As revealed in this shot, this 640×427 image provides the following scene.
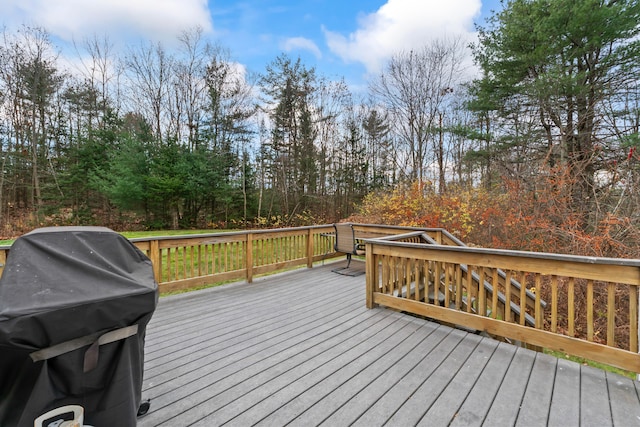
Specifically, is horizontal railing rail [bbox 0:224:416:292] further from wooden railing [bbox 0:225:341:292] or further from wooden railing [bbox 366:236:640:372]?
wooden railing [bbox 366:236:640:372]

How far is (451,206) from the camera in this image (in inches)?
285

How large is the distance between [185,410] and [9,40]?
55.6 ft

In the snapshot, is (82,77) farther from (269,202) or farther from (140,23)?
(269,202)

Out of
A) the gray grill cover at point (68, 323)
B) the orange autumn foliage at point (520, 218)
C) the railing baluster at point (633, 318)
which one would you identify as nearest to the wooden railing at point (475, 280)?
Answer: the railing baluster at point (633, 318)

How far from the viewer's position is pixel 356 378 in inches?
84.6

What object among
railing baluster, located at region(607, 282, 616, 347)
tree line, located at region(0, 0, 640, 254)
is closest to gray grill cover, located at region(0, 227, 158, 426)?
railing baluster, located at region(607, 282, 616, 347)

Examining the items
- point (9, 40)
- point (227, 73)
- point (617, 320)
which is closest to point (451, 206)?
point (617, 320)

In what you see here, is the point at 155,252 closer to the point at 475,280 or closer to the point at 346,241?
the point at 346,241

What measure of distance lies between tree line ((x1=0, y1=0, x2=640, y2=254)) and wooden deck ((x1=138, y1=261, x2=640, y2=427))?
541 cm

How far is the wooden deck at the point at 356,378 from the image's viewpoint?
175cm

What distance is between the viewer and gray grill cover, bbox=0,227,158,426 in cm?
109

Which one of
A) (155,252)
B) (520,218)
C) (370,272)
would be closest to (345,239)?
(370,272)

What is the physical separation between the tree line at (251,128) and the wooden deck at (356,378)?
213 inches

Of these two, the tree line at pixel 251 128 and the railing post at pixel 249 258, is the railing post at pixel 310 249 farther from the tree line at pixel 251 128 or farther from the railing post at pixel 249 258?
the tree line at pixel 251 128
